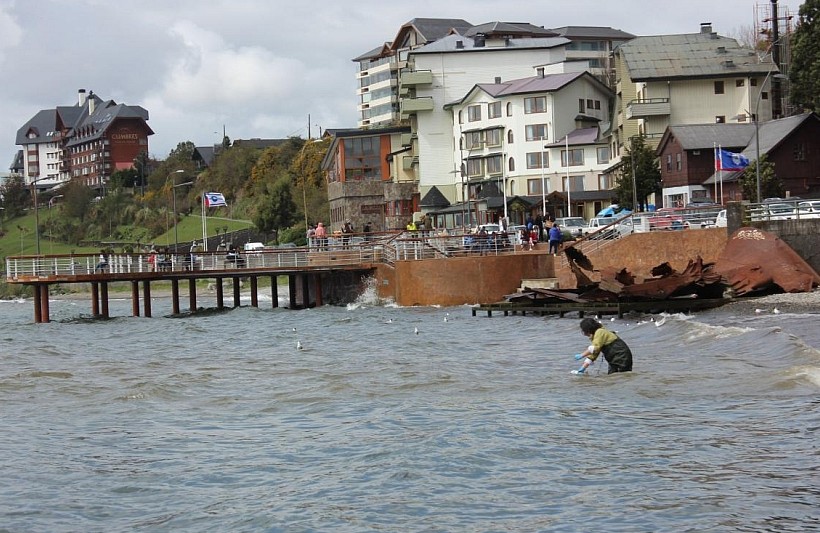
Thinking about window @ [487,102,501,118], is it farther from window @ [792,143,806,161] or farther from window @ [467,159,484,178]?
window @ [792,143,806,161]

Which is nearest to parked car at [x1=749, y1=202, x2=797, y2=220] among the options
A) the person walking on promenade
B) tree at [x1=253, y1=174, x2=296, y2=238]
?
the person walking on promenade

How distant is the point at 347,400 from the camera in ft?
71.0

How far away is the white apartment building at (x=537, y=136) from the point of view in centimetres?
9444

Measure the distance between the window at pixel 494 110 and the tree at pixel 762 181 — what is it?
114ft

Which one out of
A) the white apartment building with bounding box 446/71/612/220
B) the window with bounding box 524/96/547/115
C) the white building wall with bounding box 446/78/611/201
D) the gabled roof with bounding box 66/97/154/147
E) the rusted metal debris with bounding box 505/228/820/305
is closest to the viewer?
the rusted metal debris with bounding box 505/228/820/305

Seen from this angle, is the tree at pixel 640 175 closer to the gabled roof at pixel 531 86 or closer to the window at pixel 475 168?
the gabled roof at pixel 531 86

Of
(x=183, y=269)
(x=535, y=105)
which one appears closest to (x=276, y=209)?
(x=535, y=105)

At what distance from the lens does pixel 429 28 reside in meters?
142

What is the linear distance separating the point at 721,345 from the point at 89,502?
16.4m

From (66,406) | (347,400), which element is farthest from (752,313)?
(66,406)

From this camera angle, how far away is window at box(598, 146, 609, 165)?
9312cm

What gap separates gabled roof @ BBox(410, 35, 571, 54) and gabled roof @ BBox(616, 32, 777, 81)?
75.3 feet

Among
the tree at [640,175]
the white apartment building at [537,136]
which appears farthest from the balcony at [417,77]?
the tree at [640,175]

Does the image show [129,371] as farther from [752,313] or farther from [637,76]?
[637,76]
